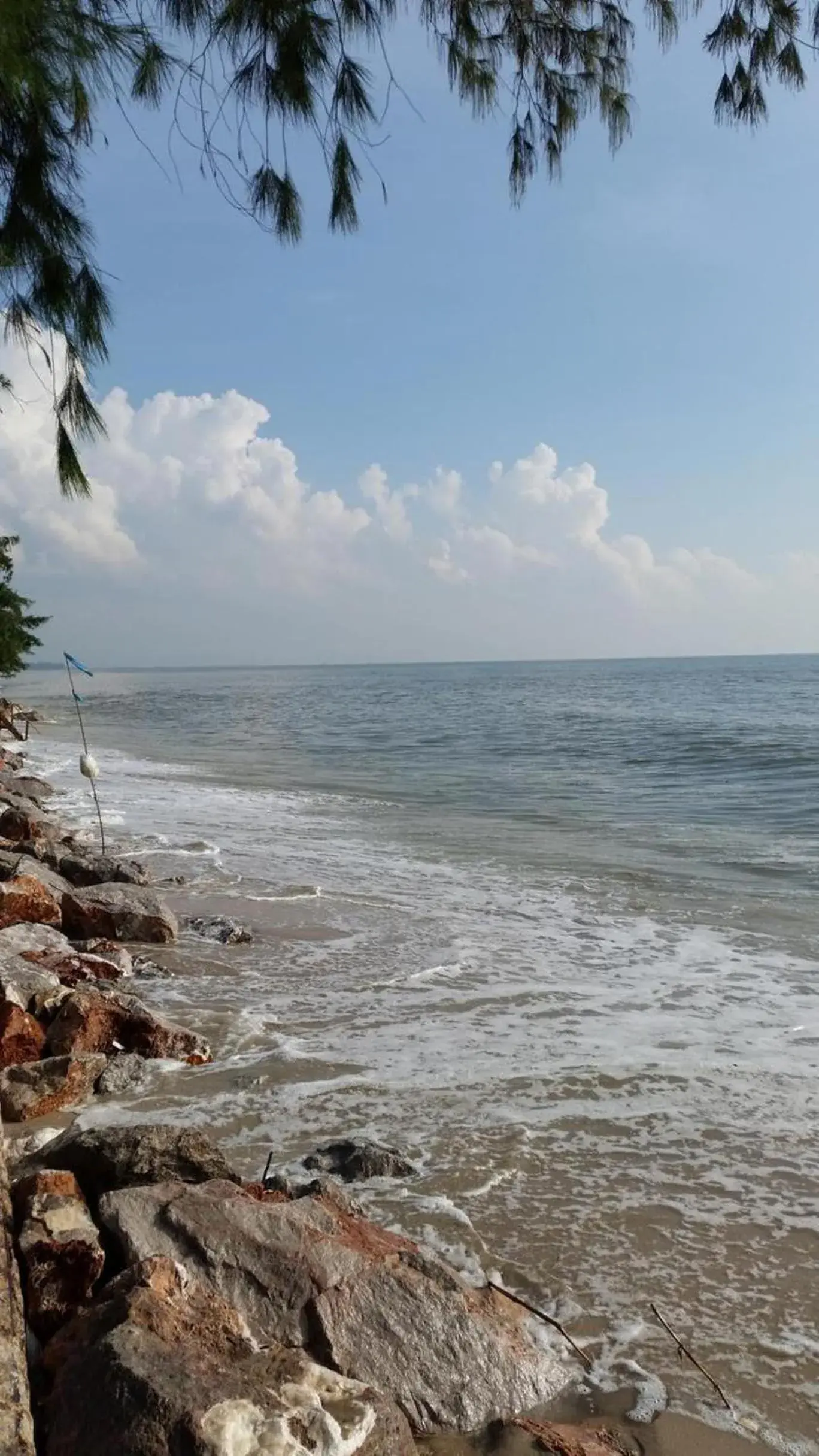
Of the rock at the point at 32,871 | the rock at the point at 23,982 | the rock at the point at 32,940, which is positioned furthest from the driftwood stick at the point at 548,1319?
the rock at the point at 32,871

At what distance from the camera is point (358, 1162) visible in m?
4.25

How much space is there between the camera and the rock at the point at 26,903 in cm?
760

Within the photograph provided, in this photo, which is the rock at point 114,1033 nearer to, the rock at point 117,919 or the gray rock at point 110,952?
the gray rock at point 110,952

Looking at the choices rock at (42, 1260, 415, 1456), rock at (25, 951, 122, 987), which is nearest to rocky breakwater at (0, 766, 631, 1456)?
rock at (42, 1260, 415, 1456)

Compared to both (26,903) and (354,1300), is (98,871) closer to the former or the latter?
Answer: (26,903)

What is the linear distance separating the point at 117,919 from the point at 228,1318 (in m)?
5.83

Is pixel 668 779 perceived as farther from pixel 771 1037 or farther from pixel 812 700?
pixel 812 700

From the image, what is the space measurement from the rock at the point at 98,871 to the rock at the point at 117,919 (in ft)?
4.00

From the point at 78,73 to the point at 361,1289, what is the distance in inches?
208

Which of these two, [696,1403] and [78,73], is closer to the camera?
[696,1403]

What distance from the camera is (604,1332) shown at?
3330 millimetres

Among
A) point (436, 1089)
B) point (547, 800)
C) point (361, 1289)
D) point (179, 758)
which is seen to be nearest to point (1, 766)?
point (179, 758)

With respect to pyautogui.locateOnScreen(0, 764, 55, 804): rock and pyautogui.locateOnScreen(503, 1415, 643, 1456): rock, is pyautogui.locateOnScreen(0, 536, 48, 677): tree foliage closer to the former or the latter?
pyautogui.locateOnScreen(0, 764, 55, 804): rock

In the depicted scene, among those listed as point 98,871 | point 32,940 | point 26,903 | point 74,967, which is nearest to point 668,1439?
point 74,967
